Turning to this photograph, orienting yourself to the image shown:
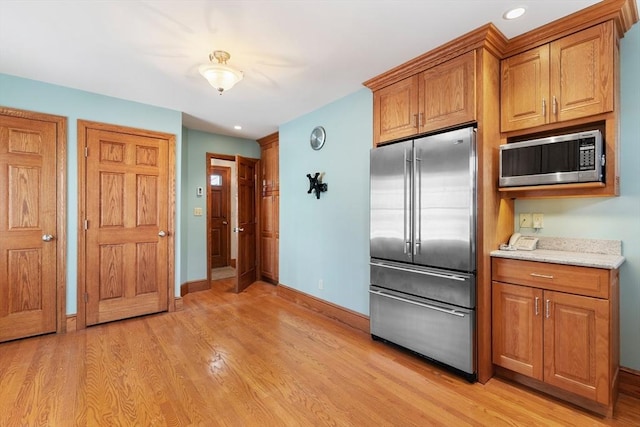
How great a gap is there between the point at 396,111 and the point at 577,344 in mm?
2159

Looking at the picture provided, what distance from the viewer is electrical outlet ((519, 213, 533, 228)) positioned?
8.00ft

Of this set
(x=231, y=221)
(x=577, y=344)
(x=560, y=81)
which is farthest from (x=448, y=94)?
(x=231, y=221)

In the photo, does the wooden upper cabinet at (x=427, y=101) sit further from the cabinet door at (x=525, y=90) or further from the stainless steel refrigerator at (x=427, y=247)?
the cabinet door at (x=525, y=90)

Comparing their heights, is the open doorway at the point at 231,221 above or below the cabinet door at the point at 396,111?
below

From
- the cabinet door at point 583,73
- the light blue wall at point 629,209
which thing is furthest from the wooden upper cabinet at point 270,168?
the light blue wall at point 629,209

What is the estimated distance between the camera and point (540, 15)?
76.7 inches

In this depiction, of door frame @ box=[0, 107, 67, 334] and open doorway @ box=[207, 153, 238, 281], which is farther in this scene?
open doorway @ box=[207, 153, 238, 281]

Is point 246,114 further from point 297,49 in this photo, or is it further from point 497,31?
point 497,31

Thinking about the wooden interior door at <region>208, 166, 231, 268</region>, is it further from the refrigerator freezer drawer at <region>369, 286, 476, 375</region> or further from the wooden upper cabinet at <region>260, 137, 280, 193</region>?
the refrigerator freezer drawer at <region>369, 286, 476, 375</region>

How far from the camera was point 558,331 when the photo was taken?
1.94 m

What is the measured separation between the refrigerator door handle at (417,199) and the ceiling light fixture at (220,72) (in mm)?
1613

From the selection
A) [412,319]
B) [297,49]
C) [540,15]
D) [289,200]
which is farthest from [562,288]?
[289,200]

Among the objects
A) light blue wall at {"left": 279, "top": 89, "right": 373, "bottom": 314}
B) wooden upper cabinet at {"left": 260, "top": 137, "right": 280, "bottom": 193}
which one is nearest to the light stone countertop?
light blue wall at {"left": 279, "top": 89, "right": 373, "bottom": 314}

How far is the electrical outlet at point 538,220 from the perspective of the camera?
2375mm
